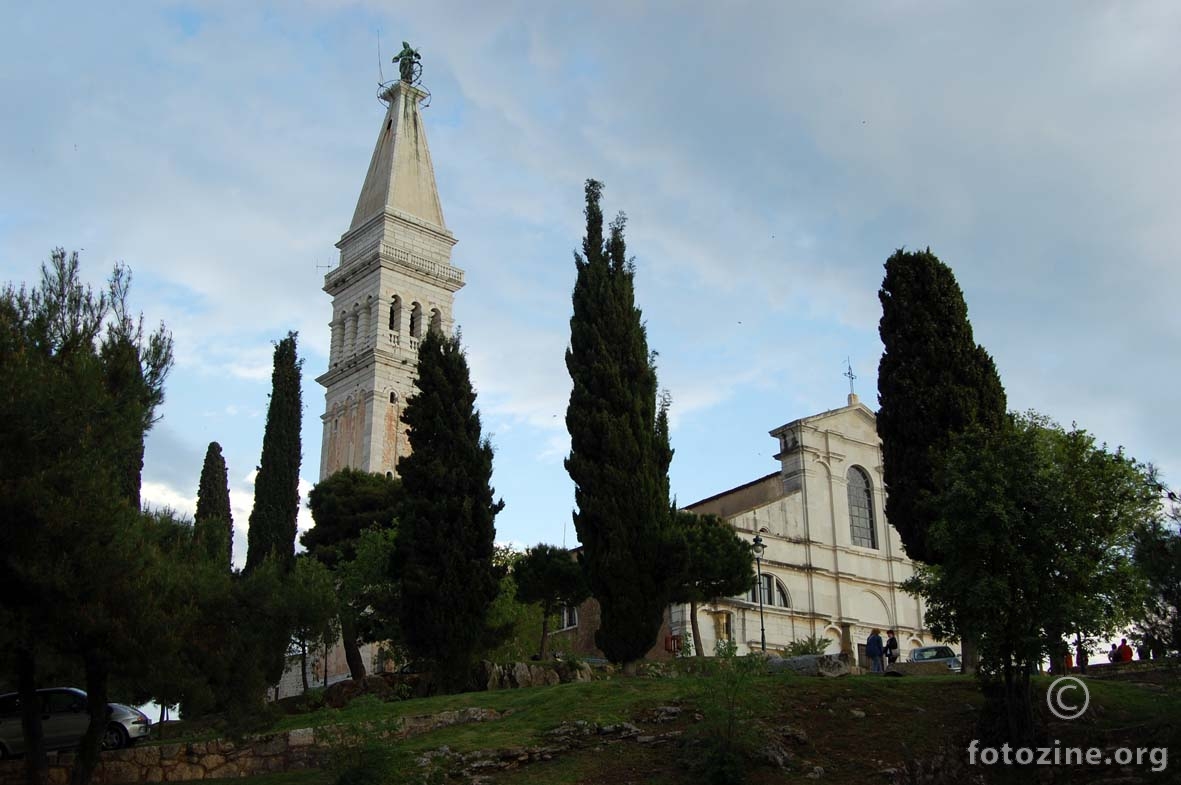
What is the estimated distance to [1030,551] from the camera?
19250mm

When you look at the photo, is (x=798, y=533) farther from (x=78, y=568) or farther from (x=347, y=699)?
(x=78, y=568)

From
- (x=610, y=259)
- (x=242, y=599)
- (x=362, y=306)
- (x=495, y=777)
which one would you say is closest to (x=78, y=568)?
(x=242, y=599)

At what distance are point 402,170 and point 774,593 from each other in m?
36.6

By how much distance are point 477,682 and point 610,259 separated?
11.9m

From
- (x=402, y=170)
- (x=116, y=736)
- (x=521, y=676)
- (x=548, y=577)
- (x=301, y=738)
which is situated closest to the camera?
(x=301, y=738)

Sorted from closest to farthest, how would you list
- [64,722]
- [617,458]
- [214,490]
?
[64,722]
[617,458]
[214,490]

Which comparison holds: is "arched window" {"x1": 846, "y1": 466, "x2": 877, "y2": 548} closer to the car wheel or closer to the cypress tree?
the cypress tree

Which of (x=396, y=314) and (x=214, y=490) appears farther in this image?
(x=396, y=314)

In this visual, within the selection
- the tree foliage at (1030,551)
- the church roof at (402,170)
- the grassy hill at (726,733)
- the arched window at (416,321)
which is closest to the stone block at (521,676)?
the grassy hill at (726,733)

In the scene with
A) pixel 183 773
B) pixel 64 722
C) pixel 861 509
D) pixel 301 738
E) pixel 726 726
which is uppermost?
pixel 861 509

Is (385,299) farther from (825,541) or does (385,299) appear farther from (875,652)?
(875,652)

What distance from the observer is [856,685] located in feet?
71.8

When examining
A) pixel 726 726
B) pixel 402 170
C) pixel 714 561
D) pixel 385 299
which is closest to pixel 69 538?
pixel 726 726

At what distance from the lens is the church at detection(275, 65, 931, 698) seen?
4700cm
